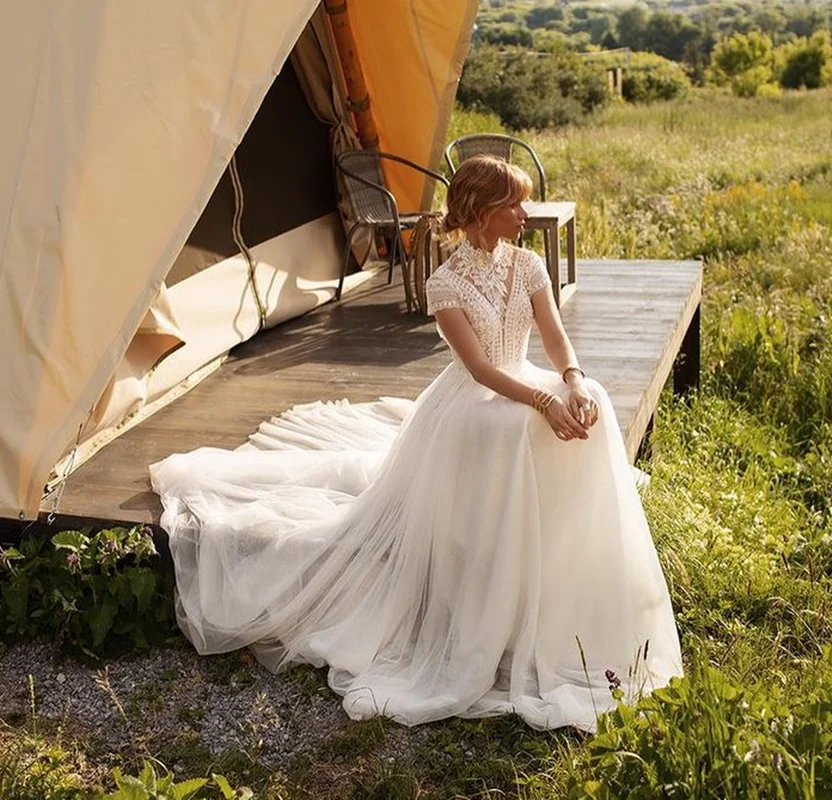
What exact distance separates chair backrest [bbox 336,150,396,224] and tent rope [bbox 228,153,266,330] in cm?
71

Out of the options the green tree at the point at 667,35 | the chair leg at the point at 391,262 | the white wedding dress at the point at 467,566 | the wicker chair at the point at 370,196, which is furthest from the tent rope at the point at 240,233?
the green tree at the point at 667,35

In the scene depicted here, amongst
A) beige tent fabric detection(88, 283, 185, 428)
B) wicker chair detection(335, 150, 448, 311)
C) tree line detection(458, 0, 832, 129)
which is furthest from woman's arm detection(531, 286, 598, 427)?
tree line detection(458, 0, 832, 129)

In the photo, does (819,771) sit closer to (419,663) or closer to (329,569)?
(419,663)

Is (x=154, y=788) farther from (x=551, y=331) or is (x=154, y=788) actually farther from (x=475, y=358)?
(x=551, y=331)

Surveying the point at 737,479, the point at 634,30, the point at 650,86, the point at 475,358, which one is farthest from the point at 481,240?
the point at 634,30

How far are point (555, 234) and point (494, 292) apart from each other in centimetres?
220

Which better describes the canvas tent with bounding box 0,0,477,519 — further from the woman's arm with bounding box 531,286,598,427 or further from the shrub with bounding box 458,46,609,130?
the shrub with bounding box 458,46,609,130

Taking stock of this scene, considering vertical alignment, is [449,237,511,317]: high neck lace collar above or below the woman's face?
below

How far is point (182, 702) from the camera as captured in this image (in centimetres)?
303

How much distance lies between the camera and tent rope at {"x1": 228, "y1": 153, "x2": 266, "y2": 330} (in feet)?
17.6

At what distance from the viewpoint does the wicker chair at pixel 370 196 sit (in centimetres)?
591

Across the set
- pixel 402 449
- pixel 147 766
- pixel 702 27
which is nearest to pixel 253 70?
pixel 402 449

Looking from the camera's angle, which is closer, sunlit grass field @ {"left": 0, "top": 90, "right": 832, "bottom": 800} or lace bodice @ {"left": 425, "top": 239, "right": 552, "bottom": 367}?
sunlit grass field @ {"left": 0, "top": 90, "right": 832, "bottom": 800}

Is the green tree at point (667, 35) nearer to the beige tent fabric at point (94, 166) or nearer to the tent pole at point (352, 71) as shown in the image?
the tent pole at point (352, 71)
